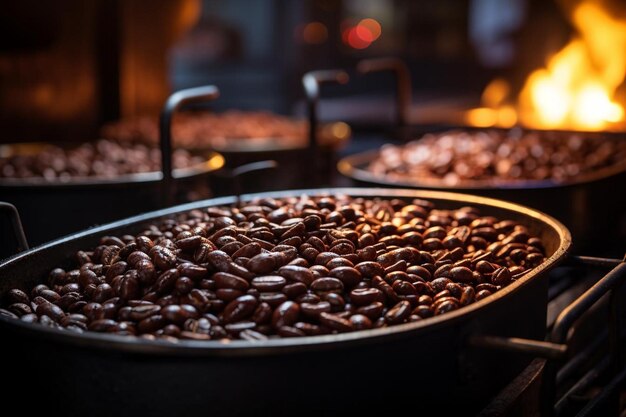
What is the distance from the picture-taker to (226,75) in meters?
10.0

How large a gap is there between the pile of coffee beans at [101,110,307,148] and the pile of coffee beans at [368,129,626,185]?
79 centimetres

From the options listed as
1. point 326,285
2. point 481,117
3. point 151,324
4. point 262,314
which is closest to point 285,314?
point 262,314

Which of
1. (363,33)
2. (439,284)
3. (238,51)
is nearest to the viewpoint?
(439,284)

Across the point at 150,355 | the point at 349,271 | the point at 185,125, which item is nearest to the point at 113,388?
the point at 150,355

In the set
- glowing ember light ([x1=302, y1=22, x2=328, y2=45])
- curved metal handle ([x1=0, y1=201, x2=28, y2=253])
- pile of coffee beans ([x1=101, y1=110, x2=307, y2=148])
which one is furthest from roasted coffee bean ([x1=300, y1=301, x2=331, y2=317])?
glowing ember light ([x1=302, y1=22, x2=328, y2=45])

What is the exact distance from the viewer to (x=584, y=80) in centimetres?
603

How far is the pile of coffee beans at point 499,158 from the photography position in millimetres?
3381

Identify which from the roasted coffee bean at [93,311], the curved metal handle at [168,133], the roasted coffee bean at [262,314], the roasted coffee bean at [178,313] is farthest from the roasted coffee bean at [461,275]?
the curved metal handle at [168,133]

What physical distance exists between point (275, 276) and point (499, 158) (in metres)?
2.22

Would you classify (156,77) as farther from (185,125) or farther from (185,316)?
(185,316)

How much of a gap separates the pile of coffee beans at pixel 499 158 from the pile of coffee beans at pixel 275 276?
3.65ft

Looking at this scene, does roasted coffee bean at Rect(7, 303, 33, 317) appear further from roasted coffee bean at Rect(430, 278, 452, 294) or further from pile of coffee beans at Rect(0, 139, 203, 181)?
pile of coffee beans at Rect(0, 139, 203, 181)

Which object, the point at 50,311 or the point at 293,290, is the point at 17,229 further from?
the point at 293,290

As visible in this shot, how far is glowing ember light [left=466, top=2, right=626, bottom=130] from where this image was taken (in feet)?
18.5
